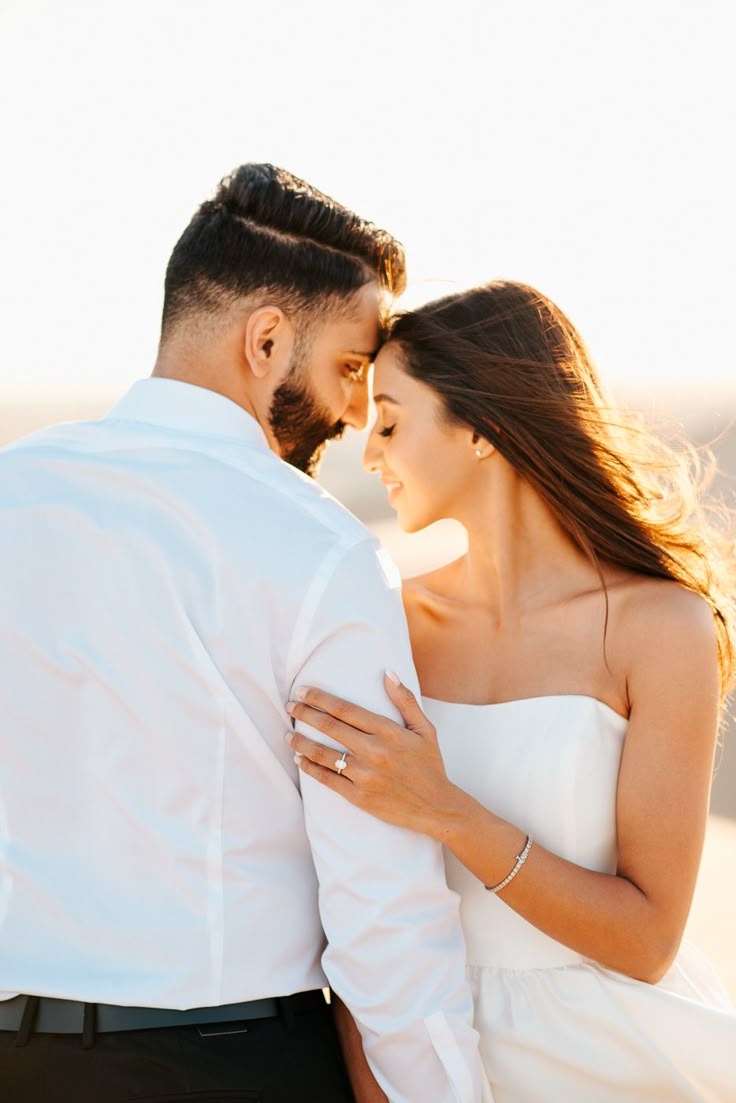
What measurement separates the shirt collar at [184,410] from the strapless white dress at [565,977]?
98 cm

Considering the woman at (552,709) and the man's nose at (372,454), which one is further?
the man's nose at (372,454)

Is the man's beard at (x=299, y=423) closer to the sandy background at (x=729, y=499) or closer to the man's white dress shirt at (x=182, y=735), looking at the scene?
the man's white dress shirt at (x=182, y=735)

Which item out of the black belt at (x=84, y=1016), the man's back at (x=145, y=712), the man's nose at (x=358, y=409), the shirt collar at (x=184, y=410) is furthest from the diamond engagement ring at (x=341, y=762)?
the man's nose at (x=358, y=409)

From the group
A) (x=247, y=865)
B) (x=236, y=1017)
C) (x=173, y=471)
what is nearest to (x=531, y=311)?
(x=173, y=471)

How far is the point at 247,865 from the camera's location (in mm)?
1679

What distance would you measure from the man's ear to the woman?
569 mm

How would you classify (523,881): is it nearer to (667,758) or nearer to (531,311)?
(667,758)

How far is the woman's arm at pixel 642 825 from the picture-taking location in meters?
1.99

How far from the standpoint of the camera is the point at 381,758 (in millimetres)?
1748

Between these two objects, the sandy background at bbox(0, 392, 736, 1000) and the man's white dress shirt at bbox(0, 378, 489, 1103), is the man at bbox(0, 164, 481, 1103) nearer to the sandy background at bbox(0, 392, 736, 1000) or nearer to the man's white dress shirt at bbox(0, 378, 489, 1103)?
the man's white dress shirt at bbox(0, 378, 489, 1103)

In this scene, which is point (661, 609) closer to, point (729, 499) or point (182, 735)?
point (182, 735)

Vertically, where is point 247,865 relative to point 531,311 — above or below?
below

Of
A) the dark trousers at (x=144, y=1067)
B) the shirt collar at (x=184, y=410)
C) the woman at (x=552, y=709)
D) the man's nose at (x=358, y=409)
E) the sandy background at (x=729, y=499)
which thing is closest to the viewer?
the dark trousers at (x=144, y=1067)

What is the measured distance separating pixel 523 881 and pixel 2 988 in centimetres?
93
